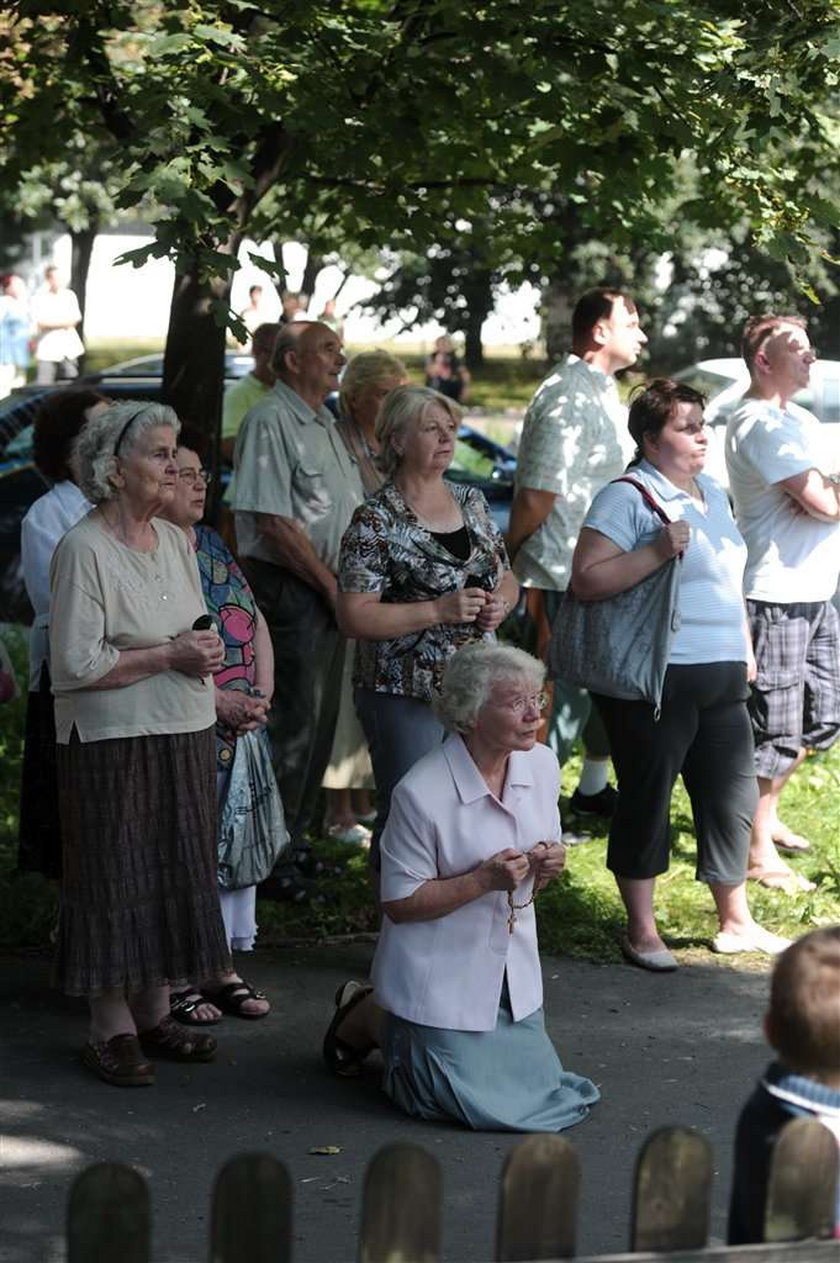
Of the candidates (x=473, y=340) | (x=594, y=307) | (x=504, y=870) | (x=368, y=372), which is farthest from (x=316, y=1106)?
(x=473, y=340)

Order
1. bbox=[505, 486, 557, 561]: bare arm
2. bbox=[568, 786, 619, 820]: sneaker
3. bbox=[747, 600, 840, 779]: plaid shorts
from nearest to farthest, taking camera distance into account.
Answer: bbox=[747, 600, 840, 779]: plaid shorts < bbox=[505, 486, 557, 561]: bare arm < bbox=[568, 786, 619, 820]: sneaker

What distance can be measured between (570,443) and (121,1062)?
3.32 meters

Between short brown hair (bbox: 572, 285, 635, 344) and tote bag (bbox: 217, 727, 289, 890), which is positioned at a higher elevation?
short brown hair (bbox: 572, 285, 635, 344)

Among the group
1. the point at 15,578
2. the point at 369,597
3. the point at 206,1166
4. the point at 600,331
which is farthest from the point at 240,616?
the point at 15,578

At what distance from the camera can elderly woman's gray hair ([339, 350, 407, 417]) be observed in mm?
7762

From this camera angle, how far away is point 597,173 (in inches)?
303

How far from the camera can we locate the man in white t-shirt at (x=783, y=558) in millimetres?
7250

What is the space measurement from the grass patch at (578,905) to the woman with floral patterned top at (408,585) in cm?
96

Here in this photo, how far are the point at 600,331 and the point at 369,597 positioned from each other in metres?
2.23

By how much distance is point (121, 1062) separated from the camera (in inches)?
214

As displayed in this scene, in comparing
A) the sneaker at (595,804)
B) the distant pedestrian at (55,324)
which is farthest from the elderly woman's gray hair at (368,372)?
the distant pedestrian at (55,324)

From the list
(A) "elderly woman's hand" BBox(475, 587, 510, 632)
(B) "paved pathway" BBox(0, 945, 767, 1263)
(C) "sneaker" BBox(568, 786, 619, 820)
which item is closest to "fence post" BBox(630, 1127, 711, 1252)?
(B) "paved pathway" BBox(0, 945, 767, 1263)

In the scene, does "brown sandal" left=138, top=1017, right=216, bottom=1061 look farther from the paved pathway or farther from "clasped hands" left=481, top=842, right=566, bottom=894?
"clasped hands" left=481, top=842, right=566, bottom=894

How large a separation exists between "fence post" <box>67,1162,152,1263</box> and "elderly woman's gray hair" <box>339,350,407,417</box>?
5.55 m
